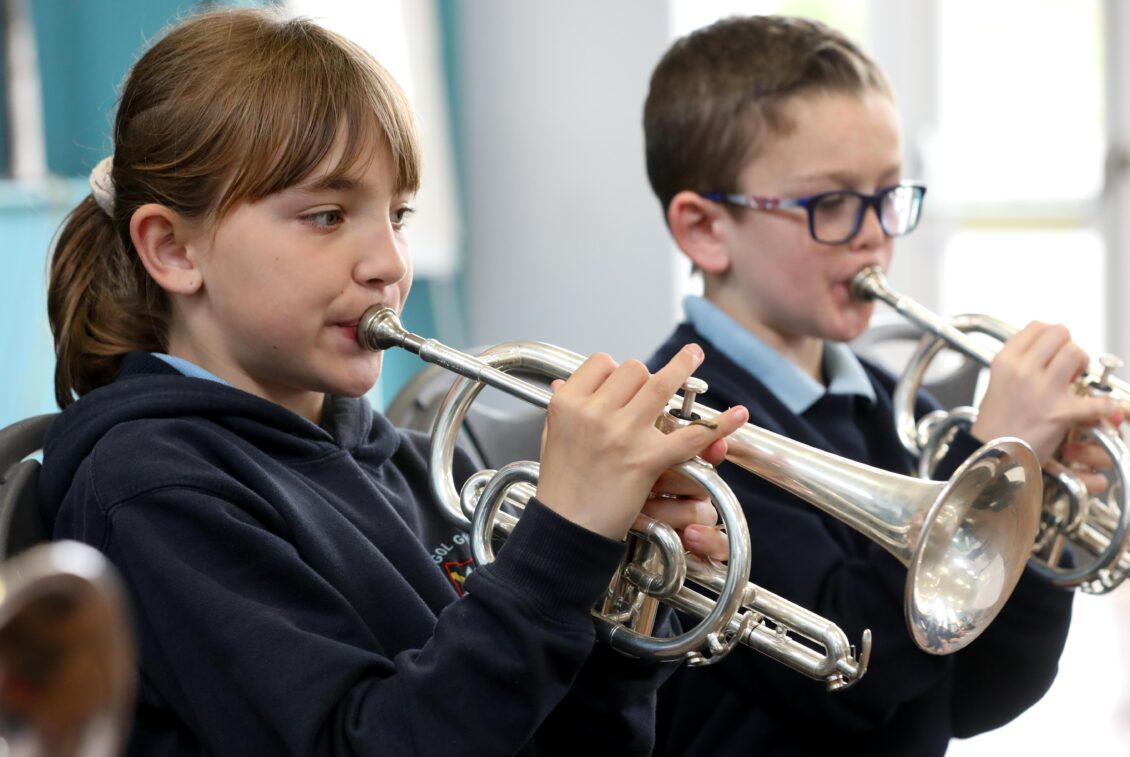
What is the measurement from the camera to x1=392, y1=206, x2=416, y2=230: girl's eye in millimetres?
1060

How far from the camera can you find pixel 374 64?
3.48 feet

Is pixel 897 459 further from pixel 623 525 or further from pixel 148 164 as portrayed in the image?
pixel 148 164

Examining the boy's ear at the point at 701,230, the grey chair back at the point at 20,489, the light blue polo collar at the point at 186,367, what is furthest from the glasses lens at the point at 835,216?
the grey chair back at the point at 20,489

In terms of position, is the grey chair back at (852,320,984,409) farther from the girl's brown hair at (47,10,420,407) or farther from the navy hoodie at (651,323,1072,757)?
the girl's brown hair at (47,10,420,407)

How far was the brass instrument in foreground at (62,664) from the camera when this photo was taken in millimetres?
453

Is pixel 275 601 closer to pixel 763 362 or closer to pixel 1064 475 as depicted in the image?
pixel 763 362

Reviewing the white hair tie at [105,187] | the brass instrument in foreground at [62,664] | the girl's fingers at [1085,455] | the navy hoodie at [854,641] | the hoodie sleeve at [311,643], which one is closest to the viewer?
the brass instrument in foreground at [62,664]

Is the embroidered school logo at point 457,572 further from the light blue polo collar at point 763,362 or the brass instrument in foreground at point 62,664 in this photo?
the brass instrument in foreground at point 62,664

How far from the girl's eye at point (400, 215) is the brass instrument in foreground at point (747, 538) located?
0.25 feet

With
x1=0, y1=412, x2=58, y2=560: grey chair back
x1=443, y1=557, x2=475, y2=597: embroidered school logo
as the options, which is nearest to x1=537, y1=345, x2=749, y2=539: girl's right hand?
x1=443, y1=557, x2=475, y2=597: embroidered school logo

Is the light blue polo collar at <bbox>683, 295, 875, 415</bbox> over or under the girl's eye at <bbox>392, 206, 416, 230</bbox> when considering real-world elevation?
under

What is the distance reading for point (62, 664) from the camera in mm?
468

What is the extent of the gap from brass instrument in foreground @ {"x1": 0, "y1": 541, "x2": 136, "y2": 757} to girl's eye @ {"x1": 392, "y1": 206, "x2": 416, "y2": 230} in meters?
0.61

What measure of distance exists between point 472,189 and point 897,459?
206cm
